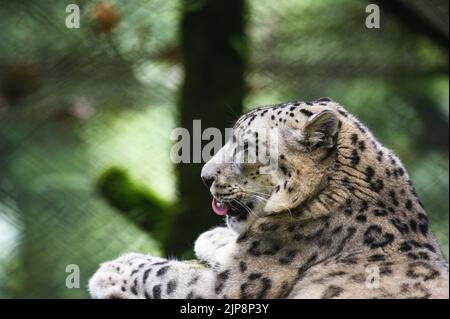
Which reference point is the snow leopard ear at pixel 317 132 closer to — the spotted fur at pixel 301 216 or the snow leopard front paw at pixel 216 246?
the spotted fur at pixel 301 216

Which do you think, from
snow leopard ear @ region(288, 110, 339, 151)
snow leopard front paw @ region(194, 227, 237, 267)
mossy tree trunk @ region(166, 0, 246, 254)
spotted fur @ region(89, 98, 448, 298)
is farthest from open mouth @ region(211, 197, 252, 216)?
mossy tree trunk @ region(166, 0, 246, 254)

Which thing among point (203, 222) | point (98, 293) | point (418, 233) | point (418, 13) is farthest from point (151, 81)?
point (418, 233)

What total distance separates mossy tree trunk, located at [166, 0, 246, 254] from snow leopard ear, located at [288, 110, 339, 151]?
6.84 feet

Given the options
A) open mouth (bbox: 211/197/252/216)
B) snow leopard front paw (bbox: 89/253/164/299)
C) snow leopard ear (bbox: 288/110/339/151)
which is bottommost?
snow leopard front paw (bbox: 89/253/164/299)

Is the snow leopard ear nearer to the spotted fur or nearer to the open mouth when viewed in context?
the spotted fur

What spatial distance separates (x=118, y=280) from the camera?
379 cm

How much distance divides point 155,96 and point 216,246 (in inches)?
112

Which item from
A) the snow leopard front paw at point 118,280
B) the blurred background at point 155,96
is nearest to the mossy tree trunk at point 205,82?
the blurred background at point 155,96

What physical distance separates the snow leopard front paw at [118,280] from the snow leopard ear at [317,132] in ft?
2.56

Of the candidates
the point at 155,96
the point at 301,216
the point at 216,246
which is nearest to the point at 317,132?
the point at 301,216

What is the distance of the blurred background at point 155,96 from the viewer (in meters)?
6.12

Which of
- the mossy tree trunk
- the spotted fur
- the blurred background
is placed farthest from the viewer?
the blurred background

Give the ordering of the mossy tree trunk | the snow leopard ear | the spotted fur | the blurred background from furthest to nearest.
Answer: the blurred background → the mossy tree trunk → the snow leopard ear → the spotted fur

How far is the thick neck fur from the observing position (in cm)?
348
